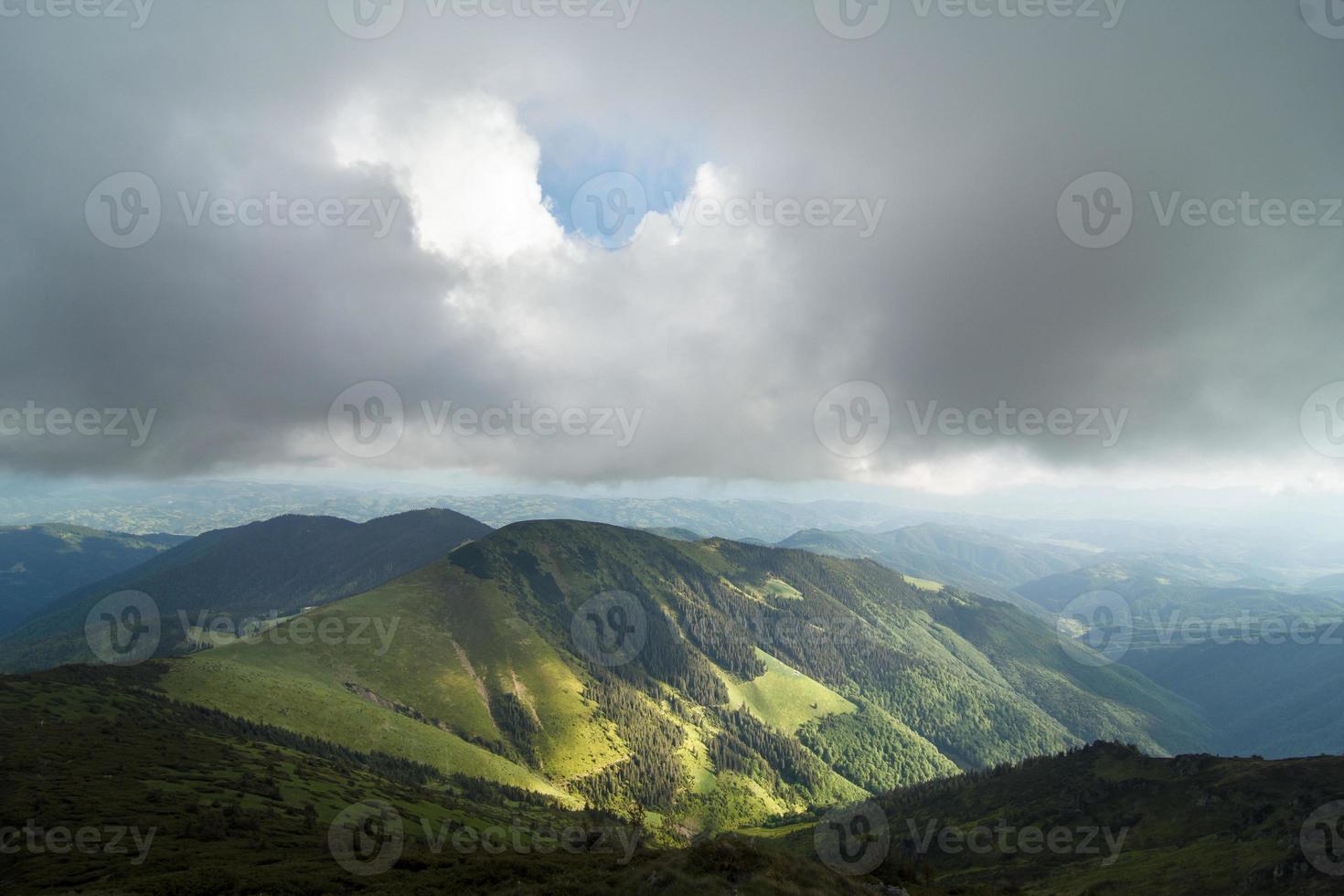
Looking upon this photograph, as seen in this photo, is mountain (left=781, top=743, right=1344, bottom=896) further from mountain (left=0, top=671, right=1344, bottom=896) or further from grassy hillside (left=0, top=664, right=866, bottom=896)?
grassy hillside (left=0, top=664, right=866, bottom=896)

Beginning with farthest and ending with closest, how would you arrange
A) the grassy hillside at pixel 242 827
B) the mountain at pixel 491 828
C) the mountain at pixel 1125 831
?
the mountain at pixel 1125 831 → the mountain at pixel 491 828 → the grassy hillside at pixel 242 827

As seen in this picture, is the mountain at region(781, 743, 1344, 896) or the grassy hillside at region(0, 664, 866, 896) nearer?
the grassy hillside at region(0, 664, 866, 896)

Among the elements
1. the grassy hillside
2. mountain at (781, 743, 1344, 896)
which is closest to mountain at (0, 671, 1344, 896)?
the grassy hillside

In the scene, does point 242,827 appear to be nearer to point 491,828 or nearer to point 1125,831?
point 491,828

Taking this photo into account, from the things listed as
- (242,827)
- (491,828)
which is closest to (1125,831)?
(491,828)

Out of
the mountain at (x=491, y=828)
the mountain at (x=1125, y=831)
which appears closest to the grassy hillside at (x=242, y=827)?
the mountain at (x=491, y=828)

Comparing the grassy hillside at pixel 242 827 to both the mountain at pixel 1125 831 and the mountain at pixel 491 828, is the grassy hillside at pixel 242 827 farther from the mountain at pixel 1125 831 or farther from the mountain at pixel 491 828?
the mountain at pixel 1125 831

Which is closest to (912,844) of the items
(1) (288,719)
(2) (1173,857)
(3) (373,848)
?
(2) (1173,857)

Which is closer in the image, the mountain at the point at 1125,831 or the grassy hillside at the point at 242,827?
the grassy hillside at the point at 242,827
